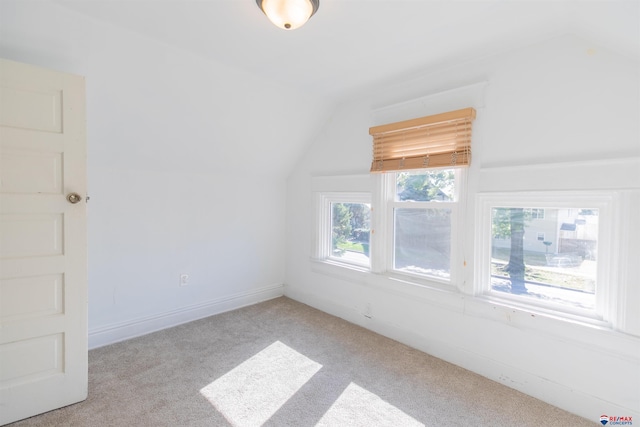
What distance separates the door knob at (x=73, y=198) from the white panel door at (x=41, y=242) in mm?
17


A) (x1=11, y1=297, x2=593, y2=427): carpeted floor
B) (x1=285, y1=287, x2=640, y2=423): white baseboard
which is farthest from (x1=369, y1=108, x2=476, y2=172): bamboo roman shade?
(x1=11, y1=297, x2=593, y2=427): carpeted floor

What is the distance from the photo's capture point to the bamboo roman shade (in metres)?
2.32

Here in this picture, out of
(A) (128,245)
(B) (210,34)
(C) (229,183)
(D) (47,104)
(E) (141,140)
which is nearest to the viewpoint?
(D) (47,104)

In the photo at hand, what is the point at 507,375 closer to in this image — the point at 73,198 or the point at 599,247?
the point at 599,247

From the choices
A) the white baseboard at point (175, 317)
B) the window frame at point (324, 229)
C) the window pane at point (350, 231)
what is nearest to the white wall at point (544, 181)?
the window pane at point (350, 231)

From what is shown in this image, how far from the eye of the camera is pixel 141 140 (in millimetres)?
2580

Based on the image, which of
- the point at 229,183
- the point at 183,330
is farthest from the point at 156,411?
the point at 229,183

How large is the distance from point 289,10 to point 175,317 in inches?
113

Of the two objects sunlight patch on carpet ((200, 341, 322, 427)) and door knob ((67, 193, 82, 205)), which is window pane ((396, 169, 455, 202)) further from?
door knob ((67, 193, 82, 205))

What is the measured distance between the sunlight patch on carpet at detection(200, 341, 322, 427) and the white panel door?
0.87 meters

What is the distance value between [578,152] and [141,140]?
3.17 metres

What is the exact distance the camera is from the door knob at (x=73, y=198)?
73.2 inches

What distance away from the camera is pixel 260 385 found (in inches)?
83.3

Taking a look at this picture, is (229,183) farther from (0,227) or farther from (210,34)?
(0,227)
